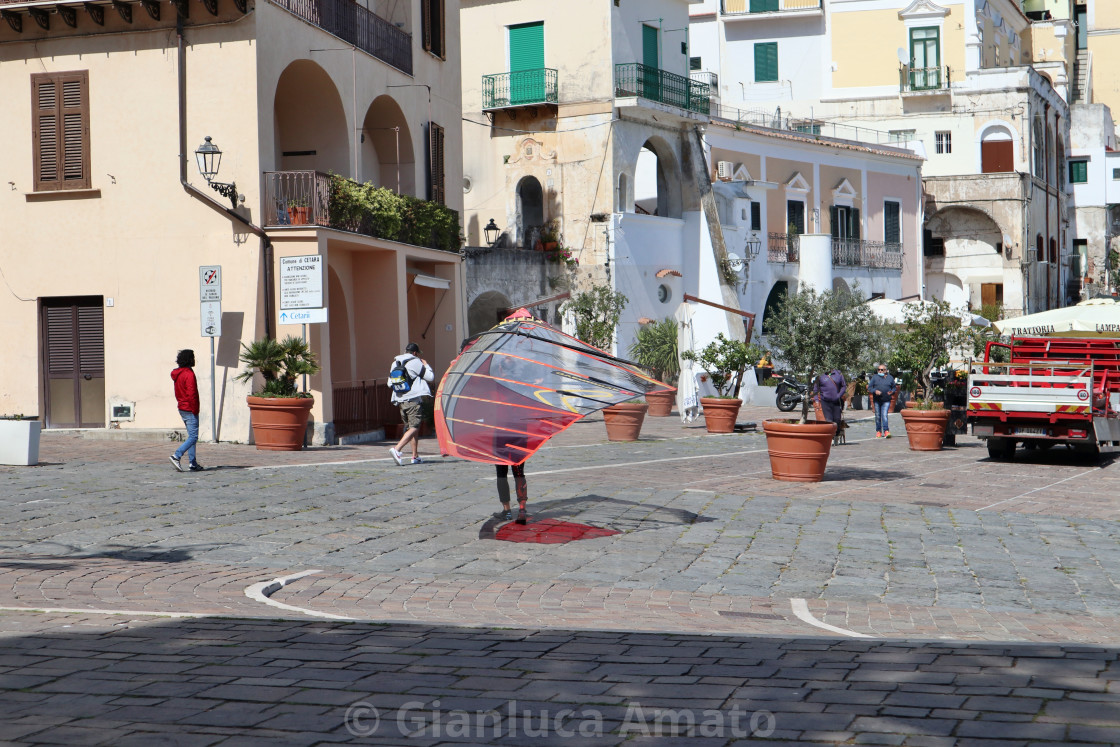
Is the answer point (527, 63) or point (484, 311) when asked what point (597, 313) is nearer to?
point (484, 311)

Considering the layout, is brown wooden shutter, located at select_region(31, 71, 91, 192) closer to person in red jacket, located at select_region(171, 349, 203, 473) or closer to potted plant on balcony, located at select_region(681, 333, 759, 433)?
person in red jacket, located at select_region(171, 349, 203, 473)

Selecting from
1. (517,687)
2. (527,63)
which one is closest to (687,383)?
(527,63)

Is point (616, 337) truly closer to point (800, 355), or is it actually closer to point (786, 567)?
point (800, 355)

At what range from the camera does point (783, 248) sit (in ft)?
138

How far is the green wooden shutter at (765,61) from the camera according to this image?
2110 inches

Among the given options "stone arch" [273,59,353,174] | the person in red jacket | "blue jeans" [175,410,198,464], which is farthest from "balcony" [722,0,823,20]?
"blue jeans" [175,410,198,464]

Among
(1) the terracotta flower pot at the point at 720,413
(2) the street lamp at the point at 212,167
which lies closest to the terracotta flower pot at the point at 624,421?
(1) the terracotta flower pot at the point at 720,413

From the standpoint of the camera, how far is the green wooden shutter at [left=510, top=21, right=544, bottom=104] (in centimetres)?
3427

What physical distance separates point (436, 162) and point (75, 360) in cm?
895

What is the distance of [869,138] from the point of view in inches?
2076

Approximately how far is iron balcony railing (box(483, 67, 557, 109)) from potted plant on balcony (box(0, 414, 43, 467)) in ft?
69.9

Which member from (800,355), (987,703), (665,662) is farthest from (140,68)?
(987,703)

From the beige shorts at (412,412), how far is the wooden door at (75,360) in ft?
21.1

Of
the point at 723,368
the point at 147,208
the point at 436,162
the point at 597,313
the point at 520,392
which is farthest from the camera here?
the point at 597,313
